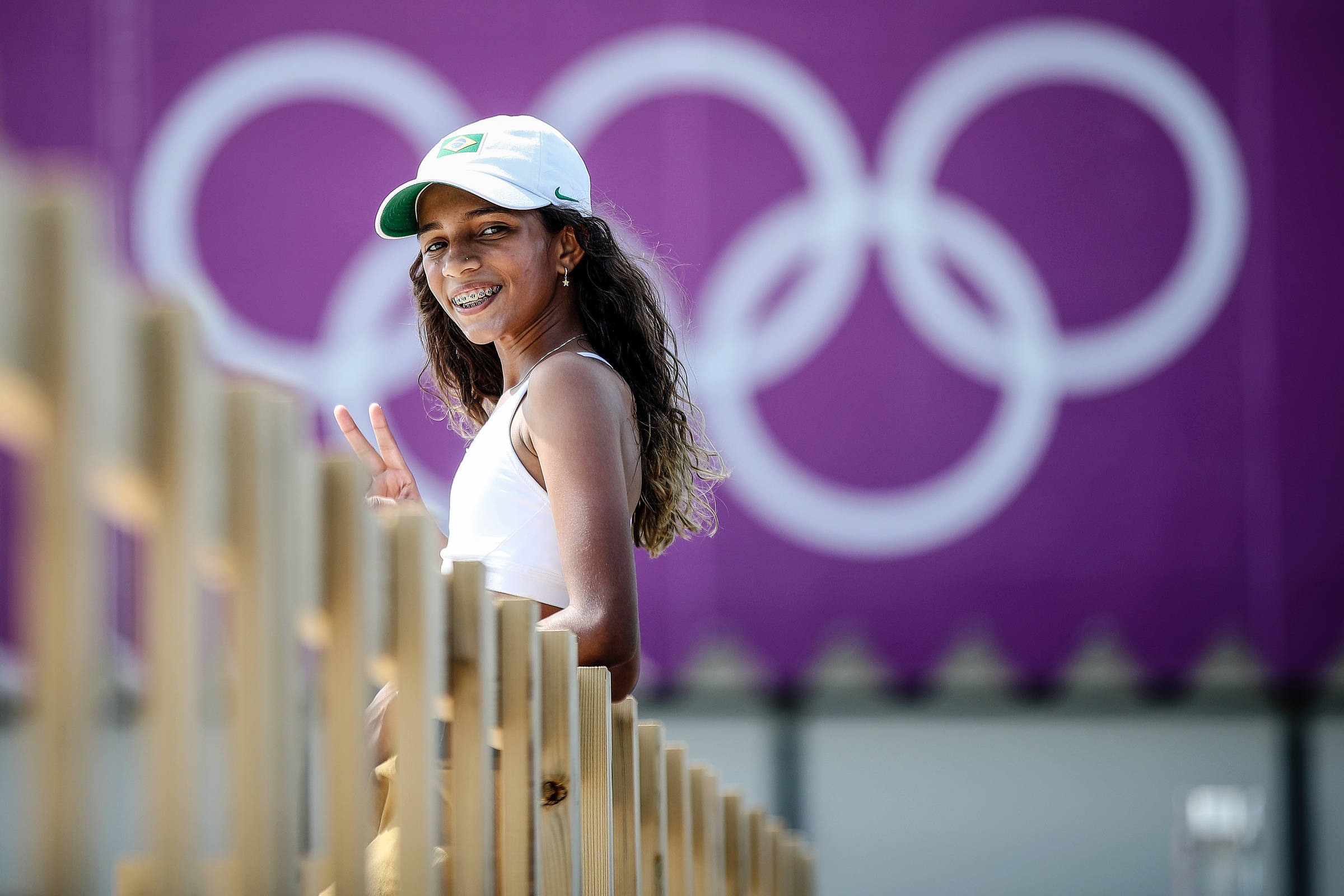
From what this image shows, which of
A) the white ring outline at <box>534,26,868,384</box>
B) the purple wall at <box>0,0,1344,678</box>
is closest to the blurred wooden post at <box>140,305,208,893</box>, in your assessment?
the purple wall at <box>0,0,1344,678</box>

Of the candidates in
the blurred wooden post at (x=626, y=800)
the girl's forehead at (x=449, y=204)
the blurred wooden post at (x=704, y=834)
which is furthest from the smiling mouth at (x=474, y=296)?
the blurred wooden post at (x=704, y=834)

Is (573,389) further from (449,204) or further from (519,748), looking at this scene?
(519,748)

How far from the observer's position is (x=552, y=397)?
1.80 metres

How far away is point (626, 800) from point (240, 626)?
92cm

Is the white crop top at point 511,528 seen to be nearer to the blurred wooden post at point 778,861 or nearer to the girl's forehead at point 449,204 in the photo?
the girl's forehead at point 449,204

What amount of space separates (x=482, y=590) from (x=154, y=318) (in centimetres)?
53

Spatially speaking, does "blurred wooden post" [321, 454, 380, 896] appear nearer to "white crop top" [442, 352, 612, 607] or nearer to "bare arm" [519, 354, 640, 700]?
"bare arm" [519, 354, 640, 700]

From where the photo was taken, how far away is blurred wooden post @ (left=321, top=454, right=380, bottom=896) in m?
1.16

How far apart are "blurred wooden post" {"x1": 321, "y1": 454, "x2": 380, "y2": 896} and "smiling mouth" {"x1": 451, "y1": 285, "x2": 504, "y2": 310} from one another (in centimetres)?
87

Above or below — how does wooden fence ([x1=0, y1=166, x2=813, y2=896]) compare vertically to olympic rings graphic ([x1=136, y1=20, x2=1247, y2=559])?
below

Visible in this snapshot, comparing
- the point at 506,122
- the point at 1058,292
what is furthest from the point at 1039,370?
the point at 506,122

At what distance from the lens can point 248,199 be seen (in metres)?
5.57

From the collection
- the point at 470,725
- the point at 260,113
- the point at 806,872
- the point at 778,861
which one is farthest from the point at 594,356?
the point at 260,113

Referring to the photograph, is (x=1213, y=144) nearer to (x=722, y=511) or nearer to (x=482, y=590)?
(x=722, y=511)
